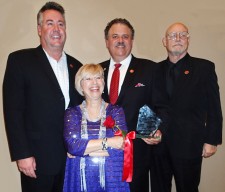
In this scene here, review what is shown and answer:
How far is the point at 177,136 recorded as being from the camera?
2531 mm

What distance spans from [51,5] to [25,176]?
4.71ft

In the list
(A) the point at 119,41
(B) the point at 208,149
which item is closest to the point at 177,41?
(A) the point at 119,41

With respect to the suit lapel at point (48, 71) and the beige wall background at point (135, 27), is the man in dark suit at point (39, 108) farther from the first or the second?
the beige wall background at point (135, 27)

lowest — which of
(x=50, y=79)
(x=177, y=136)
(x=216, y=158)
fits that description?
(x=216, y=158)

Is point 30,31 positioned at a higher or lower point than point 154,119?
higher

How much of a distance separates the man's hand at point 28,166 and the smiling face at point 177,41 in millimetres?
1621

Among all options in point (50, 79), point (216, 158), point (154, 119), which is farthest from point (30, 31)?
point (216, 158)

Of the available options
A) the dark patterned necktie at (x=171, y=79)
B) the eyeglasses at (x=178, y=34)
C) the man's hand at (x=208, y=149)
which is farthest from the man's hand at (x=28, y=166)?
the eyeglasses at (x=178, y=34)

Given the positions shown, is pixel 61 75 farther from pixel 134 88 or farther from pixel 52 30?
pixel 134 88

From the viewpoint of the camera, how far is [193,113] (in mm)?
2518

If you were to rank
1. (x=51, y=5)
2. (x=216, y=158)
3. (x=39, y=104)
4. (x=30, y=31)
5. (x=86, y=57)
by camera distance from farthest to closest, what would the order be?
1. (x=216, y=158)
2. (x=86, y=57)
3. (x=30, y=31)
4. (x=51, y=5)
5. (x=39, y=104)

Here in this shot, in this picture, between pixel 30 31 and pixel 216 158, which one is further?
pixel 216 158

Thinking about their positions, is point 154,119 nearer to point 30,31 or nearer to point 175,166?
point 175,166

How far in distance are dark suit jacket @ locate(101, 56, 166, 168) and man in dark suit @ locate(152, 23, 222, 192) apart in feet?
0.67
